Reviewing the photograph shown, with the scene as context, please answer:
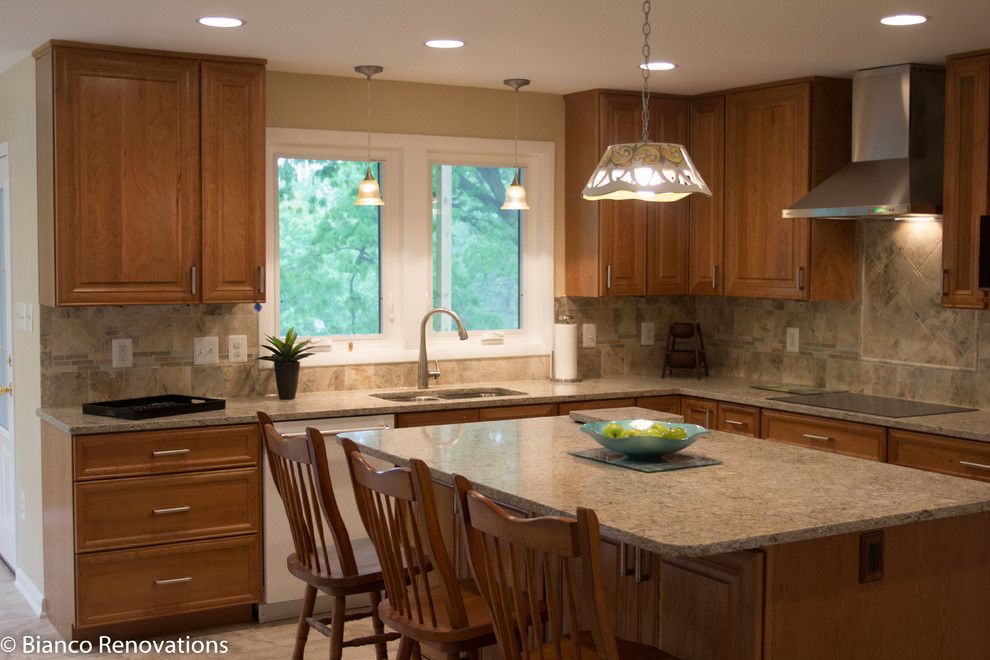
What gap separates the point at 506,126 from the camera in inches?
223

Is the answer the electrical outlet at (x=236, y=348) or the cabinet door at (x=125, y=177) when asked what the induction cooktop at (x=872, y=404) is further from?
the cabinet door at (x=125, y=177)

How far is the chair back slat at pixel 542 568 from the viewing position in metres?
2.21

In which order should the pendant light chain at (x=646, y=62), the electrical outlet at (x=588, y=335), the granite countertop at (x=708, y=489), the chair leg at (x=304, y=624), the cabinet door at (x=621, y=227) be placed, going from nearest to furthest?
the granite countertop at (x=708, y=489), the pendant light chain at (x=646, y=62), the chair leg at (x=304, y=624), the cabinet door at (x=621, y=227), the electrical outlet at (x=588, y=335)

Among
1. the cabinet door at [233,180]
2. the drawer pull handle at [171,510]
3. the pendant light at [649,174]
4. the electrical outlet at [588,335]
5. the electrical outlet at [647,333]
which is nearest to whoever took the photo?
the pendant light at [649,174]

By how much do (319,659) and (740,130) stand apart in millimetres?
3129

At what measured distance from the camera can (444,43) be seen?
4434 mm

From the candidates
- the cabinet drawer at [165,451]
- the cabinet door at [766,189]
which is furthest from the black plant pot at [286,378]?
the cabinet door at [766,189]

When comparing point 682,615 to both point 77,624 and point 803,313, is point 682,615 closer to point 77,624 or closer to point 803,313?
point 77,624

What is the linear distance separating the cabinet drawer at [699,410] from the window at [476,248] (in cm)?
95

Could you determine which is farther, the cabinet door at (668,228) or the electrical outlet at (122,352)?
the cabinet door at (668,228)

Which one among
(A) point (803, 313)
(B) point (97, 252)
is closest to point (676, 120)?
(A) point (803, 313)

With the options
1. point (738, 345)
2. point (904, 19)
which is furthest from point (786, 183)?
point (904, 19)

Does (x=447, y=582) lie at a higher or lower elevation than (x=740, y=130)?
lower

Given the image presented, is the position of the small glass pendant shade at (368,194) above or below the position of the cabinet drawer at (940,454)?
above
